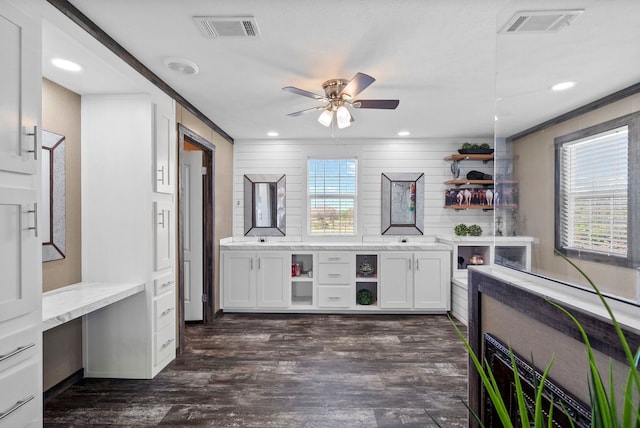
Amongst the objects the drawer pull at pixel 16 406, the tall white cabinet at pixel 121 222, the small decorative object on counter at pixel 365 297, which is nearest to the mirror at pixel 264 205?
the small decorative object on counter at pixel 365 297

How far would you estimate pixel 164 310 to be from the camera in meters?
2.80

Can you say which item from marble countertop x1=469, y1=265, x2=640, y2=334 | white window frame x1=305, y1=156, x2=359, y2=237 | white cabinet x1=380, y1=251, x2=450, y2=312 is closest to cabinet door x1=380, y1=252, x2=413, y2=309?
white cabinet x1=380, y1=251, x2=450, y2=312

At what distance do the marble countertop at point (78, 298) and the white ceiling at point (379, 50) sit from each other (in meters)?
1.49

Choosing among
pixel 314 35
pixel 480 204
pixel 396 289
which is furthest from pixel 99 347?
pixel 480 204

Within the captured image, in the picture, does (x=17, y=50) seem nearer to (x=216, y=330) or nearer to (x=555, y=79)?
(x=555, y=79)

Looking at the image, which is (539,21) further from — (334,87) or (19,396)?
(19,396)

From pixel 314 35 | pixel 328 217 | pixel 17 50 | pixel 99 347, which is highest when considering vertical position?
pixel 314 35

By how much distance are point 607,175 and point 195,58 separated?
2403 mm

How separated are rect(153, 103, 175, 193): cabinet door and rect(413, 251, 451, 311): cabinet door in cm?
307

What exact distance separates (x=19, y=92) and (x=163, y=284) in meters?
1.73

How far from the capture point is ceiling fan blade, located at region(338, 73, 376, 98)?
7.07 feet

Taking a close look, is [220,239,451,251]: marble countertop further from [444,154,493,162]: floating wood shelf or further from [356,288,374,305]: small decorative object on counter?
[444,154,493,162]: floating wood shelf

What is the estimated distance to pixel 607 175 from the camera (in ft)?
3.28

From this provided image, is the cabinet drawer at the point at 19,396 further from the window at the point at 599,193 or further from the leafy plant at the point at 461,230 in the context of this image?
the leafy plant at the point at 461,230
